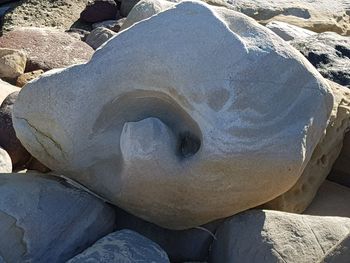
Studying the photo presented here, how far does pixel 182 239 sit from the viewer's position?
2.72 m

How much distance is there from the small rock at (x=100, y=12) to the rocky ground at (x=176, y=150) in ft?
9.52

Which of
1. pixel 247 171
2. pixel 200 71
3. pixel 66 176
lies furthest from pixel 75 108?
pixel 247 171

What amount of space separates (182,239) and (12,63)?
1855 mm

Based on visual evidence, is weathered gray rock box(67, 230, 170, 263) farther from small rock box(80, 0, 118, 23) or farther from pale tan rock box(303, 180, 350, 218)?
small rock box(80, 0, 118, 23)

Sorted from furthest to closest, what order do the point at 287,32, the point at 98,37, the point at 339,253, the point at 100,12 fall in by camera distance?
the point at 100,12 → the point at 98,37 → the point at 287,32 → the point at 339,253

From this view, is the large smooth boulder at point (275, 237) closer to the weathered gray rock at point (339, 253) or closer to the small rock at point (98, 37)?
the weathered gray rock at point (339, 253)

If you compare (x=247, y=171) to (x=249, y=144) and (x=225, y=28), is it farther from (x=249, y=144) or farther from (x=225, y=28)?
(x=225, y=28)

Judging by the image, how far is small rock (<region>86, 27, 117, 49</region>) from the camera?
4.71 m

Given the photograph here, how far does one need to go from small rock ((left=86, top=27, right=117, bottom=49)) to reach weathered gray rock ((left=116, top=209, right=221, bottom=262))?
2.14m

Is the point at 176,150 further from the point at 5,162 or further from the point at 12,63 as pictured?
the point at 12,63

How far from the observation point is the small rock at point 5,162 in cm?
298

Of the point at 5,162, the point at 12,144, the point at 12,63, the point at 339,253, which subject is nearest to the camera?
the point at 339,253

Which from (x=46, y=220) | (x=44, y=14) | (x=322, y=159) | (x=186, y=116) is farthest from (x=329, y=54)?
(x=44, y=14)

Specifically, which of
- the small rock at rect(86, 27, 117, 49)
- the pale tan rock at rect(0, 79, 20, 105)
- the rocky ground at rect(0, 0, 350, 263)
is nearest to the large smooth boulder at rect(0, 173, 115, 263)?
the rocky ground at rect(0, 0, 350, 263)
